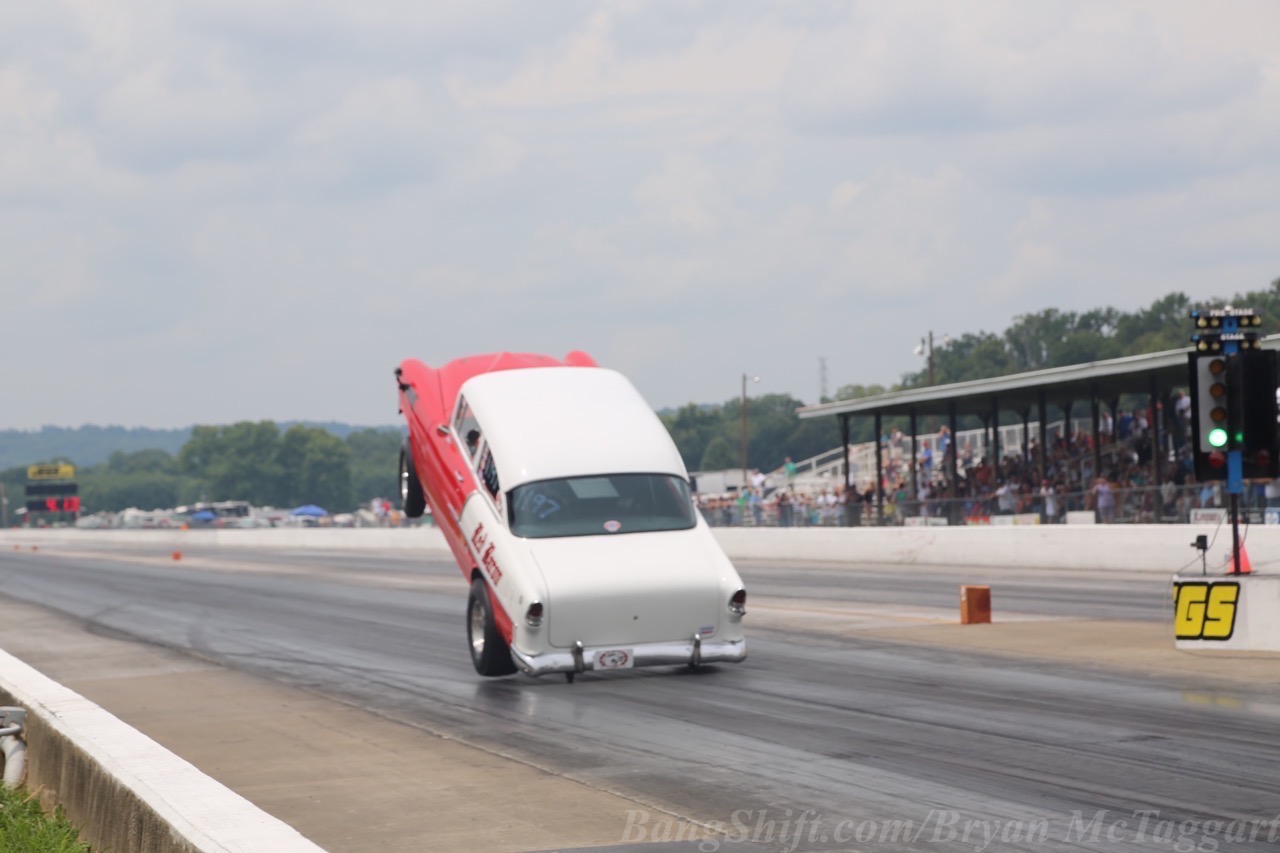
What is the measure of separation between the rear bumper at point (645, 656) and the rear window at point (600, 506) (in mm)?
1092

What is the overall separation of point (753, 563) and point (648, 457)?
25546mm

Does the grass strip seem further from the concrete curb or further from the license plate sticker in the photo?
the license plate sticker

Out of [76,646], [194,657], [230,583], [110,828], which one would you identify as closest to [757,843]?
[110,828]

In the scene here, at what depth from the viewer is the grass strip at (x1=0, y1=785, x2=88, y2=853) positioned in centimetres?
798

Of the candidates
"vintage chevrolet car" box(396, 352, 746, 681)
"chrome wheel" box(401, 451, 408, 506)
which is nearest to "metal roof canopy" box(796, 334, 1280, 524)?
"chrome wheel" box(401, 451, 408, 506)

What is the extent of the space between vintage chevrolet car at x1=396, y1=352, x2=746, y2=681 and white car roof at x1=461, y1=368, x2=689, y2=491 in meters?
0.01

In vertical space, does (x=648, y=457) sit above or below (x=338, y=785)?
above

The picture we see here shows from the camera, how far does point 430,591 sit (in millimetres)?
32094

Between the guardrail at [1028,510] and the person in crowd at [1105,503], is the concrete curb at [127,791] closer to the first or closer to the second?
the guardrail at [1028,510]

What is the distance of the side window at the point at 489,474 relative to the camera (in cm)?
1498

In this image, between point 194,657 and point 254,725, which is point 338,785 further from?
point 194,657

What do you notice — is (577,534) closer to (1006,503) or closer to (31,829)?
(31,829)

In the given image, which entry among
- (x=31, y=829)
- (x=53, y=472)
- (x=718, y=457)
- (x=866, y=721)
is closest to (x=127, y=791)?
(x=31, y=829)

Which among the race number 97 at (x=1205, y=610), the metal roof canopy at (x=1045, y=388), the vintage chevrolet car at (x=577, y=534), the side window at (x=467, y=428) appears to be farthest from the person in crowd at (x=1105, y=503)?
the side window at (x=467, y=428)
